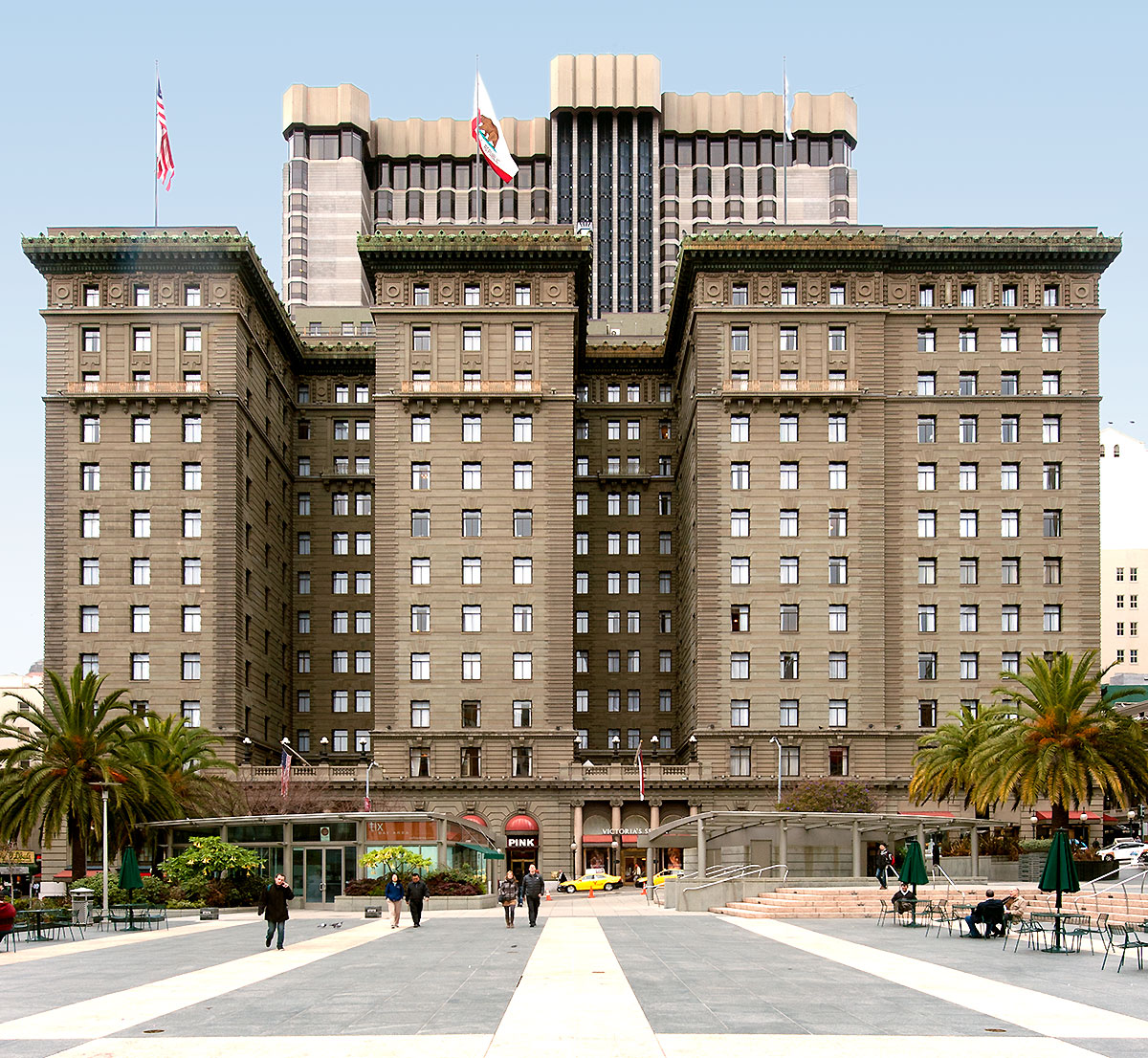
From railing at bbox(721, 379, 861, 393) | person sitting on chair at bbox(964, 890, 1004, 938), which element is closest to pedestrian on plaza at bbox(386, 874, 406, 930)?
person sitting on chair at bbox(964, 890, 1004, 938)

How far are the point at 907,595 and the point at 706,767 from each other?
1711 centimetres

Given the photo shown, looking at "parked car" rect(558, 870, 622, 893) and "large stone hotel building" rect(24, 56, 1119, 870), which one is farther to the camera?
"large stone hotel building" rect(24, 56, 1119, 870)

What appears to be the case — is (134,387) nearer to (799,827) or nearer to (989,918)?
(799,827)

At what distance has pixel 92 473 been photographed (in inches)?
3824

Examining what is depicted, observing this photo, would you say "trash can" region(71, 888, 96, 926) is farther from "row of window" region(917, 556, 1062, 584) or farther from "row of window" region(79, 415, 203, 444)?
"row of window" region(917, 556, 1062, 584)

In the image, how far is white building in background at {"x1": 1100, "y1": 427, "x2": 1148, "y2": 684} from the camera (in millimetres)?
186500

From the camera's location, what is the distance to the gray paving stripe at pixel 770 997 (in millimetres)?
22969

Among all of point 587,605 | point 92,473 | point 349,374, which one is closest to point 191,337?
point 92,473

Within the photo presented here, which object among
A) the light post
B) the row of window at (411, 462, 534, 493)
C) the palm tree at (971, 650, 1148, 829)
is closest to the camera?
the palm tree at (971, 650, 1148, 829)

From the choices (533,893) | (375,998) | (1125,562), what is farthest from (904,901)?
(1125,562)

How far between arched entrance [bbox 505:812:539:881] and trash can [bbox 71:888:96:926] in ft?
132

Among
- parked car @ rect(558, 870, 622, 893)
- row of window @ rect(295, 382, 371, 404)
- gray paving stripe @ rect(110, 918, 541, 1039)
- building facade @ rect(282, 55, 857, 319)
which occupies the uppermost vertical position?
building facade @ rect(282, 55, 857, 319)

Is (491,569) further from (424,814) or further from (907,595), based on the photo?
(424,814)

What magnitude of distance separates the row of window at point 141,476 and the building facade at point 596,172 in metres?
84.0
